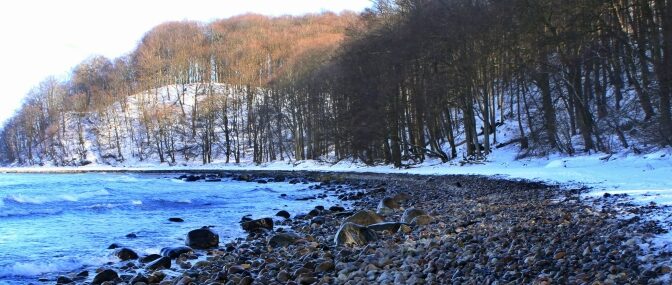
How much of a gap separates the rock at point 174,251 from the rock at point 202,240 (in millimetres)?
471

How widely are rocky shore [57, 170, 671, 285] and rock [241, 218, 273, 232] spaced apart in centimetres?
4

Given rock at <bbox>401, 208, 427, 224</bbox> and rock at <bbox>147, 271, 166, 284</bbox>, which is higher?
rock at <bbox>401, 208, 427, 224</bbox>

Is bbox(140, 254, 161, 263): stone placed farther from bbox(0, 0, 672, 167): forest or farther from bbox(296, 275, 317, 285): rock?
bbox(0, 0, 672, 167): forest

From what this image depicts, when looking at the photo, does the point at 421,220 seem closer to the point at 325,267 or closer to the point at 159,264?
the point at 325,267

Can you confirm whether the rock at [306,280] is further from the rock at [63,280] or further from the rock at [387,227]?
the rock at [63,280]

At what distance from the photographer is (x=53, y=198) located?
23.0 metres

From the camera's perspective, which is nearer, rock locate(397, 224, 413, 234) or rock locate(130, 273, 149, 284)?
rock locate(130, 273, 149, 284)

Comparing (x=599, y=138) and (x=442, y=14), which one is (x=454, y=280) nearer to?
(x=599, y=138)

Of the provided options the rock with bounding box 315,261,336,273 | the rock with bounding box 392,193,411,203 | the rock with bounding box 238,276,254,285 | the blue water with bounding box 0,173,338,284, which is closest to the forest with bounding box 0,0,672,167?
the rock with bounding box 392,193,411,203

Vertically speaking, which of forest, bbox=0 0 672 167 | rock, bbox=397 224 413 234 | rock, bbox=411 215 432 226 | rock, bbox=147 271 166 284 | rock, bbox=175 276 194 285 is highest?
forest, bbox=0 0 672 167

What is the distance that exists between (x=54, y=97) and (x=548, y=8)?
84.9 meters

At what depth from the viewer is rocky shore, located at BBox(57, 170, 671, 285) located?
5.04 m

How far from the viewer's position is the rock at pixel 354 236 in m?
9.55

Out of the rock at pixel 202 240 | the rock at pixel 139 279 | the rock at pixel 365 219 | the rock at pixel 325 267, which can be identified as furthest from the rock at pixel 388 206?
the rock at pixel 139 279
